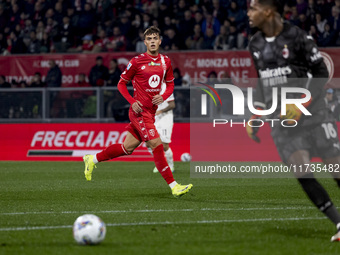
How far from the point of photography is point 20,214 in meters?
8.78

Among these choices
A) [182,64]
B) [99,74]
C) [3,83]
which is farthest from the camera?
[3,83]

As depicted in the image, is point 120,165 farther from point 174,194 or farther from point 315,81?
point 315,81

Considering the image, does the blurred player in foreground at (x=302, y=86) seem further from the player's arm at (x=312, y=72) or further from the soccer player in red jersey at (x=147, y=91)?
the soccer player in red jersey at (x=147, y=91)

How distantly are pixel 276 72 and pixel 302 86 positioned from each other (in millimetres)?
327

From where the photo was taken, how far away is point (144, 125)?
10945 mm

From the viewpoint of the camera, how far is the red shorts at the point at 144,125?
10.9 meters

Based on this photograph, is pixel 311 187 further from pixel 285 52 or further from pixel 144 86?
Result: pixel 144 86

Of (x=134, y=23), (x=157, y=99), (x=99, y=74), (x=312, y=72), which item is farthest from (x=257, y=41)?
(x=134, y=23)

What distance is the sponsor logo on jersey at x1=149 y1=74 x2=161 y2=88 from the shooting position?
440 inches

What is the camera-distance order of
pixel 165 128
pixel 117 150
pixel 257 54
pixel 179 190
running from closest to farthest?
1. pixel 257 54
2. pixel 179 190
3. pixel 117 150
4. pixel 165 128

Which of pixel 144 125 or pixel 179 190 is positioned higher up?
pixel 144 125

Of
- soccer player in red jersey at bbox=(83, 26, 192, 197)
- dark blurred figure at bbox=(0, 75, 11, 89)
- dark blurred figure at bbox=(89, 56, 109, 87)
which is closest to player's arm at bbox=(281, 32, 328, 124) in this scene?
soccer player in red jersey at bbox=(83, 26, 192, 197)

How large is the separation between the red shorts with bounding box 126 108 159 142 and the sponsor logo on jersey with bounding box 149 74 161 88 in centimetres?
47

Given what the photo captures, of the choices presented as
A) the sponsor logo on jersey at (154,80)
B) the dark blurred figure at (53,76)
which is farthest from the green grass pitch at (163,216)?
the dark blurred figure at (53,76)
